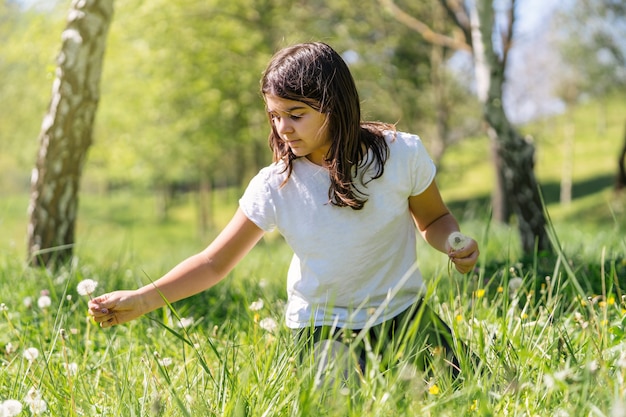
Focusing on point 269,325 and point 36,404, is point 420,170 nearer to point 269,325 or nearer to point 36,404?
point 269,325

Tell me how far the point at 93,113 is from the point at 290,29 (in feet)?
32.2

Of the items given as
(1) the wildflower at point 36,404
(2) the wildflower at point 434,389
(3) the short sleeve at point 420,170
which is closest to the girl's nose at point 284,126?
(3) the short sleeve at point 420,170

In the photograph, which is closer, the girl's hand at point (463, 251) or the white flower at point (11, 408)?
the white flower at point (11, 408)

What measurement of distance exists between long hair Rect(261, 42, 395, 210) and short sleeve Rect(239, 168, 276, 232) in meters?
0.11

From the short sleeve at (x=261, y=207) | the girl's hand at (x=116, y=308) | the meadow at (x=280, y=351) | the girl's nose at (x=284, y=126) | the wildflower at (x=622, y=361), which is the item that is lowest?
the meadow at (x=280, y=351)

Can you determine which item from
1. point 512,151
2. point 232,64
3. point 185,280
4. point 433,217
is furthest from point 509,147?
point 232,64

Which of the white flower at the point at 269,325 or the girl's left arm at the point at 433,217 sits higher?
the girl's left arm at the point at 433,217

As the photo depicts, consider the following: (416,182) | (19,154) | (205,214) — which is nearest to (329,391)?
(416,182)

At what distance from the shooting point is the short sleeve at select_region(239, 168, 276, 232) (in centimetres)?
232

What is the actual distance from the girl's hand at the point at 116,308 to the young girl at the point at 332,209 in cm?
7

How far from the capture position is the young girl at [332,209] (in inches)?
87.4

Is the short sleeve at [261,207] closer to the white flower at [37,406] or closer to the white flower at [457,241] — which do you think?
the white flower at [457,241]

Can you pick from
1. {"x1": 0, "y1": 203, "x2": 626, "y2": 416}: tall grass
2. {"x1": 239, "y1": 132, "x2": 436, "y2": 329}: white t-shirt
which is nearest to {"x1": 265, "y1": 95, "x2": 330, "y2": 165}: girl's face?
{"x1": 239, "y1": 132, "x2": 436, "y2": 329}: white t-shirt

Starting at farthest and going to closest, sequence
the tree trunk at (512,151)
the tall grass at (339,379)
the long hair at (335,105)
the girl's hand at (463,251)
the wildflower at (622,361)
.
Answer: the tree trunk at (512,151)
the long hair at (335,105)
the girl's hand at (463,251)
the tall grass at (339,379)
the wildflower at (622,361)
